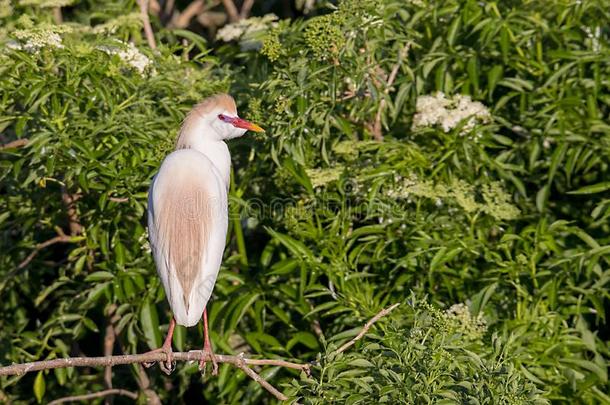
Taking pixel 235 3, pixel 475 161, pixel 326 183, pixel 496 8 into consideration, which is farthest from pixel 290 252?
pixel 235 3

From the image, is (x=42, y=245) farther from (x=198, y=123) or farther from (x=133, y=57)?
(x=198, y=123)

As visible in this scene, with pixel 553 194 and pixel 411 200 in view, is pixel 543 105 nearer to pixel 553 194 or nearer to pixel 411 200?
pixel 553 194

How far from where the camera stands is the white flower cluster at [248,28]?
456 centimetres

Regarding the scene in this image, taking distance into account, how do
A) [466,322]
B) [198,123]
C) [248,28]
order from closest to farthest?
[466,322] → [198,123] → [248,28]

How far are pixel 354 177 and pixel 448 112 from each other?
1.54 ft

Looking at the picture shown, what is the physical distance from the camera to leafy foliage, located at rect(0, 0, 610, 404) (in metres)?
3.84

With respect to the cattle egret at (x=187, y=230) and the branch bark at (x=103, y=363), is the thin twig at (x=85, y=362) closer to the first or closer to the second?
the branch bark at (x=103, y=363)

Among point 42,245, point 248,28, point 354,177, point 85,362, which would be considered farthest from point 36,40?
point 85,362

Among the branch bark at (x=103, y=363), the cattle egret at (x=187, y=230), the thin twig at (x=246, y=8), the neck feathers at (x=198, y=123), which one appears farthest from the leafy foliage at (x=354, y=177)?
the thin twig at (x=246, y=8)

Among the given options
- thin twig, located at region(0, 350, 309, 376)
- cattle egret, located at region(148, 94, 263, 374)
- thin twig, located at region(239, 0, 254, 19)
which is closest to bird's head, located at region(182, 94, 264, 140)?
cattle egret, located at region(148, 94, 263, 374)

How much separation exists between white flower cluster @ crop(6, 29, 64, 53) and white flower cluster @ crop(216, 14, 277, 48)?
95 centimetres

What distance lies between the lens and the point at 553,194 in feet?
14.9

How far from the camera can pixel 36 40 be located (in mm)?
3822

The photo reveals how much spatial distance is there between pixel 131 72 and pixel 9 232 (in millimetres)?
970
